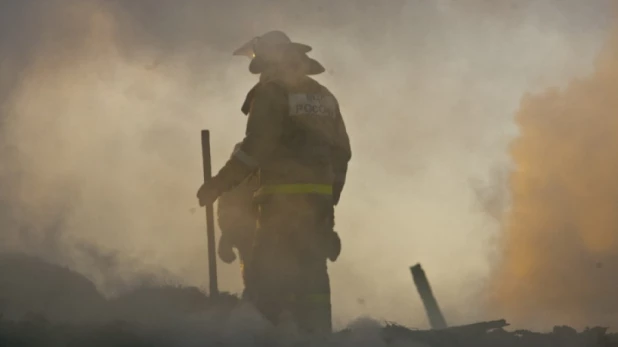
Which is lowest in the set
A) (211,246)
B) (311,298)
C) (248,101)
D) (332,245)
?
(311,298)

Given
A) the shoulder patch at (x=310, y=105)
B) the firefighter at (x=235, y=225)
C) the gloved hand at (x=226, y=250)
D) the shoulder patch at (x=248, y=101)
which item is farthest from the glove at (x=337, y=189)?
the gloved hand at (x=226, y=250)

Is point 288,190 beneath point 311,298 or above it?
above

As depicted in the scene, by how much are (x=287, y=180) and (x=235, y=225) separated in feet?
5.60

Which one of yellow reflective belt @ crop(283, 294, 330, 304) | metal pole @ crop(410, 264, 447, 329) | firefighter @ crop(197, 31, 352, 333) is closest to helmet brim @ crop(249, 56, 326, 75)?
firefighter @ crop(197, 31, 352, 333)

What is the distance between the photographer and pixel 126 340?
5.90m

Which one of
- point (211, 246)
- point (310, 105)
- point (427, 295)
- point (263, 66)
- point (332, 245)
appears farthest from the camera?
point (211, 246)

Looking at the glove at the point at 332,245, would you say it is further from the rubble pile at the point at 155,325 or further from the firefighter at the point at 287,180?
the rubble pile at the point at 155,325

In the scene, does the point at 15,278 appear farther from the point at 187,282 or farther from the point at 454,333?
the point at 454,333

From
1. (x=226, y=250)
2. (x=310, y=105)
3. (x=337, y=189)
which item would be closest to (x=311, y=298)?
(x=337, y=189)

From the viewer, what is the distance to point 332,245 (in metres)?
8.50

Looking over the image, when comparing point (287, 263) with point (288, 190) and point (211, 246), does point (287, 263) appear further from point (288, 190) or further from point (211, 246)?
point (211, 246)

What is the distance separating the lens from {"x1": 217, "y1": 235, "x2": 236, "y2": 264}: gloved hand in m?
9.71

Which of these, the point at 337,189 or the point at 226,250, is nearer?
the point at 337,189

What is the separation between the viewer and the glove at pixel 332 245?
8.43 metres
